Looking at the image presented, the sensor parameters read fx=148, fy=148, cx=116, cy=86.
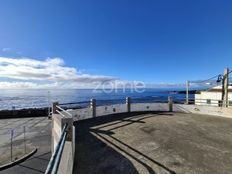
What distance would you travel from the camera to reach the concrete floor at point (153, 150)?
11.3ft

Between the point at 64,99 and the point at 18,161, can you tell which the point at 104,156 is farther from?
the point at 64,99

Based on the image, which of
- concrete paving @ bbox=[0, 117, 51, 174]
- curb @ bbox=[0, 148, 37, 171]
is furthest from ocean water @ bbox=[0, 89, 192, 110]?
curb @ bbox=[0, 148, 37, 171]

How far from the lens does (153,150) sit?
14.3 ft

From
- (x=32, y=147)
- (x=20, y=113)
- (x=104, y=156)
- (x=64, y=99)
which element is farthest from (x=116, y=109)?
(x=64, y=99)

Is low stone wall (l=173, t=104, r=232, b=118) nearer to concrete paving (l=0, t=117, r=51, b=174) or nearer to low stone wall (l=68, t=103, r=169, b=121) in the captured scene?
low stone wall (l=68, t=103, r=169, b=121)

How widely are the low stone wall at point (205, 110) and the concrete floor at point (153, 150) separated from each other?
10.0 feet

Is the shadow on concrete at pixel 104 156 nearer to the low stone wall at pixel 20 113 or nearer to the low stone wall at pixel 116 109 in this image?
the low stone wall at pixel 116 109

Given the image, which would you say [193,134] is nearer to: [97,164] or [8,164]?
[97,164]

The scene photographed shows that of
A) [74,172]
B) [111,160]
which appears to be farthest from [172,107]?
[74,172]

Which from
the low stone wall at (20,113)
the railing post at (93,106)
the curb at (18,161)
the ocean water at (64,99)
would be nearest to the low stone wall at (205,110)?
the ocean water at (64,99)

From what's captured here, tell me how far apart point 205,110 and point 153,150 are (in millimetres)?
7574

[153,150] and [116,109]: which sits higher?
[116,109]

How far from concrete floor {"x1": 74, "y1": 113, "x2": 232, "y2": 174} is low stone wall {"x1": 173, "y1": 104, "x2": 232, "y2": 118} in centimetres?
306

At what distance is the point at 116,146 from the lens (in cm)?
469
